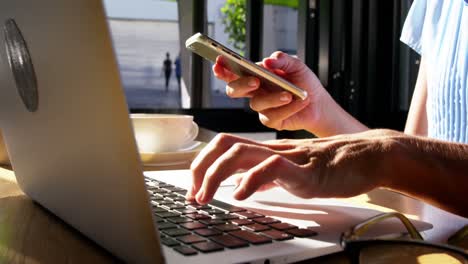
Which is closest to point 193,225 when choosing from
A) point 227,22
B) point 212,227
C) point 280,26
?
point 212,227

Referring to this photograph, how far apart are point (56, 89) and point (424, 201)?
45 centimetres

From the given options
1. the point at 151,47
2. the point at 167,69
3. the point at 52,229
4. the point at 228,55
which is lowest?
the point at 167,69

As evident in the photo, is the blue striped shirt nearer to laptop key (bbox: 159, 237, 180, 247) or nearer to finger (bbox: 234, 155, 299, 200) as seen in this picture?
finger (bbox: 234, 155, 299, 200)

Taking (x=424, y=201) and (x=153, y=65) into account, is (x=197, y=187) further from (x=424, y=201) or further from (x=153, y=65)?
(x=153, y=65)

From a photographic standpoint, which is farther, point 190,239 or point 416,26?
point 416,26

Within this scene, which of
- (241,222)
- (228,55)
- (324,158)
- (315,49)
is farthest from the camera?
(315,49)

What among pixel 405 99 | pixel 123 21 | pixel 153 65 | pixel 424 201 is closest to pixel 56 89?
pixel 424 201

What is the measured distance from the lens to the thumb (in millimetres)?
966

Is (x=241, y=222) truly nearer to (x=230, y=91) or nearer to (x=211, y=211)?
(x=211, y=211)

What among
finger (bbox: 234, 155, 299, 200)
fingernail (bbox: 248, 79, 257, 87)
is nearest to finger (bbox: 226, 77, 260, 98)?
fingernail (bbox: 248, 79, 257, 87)

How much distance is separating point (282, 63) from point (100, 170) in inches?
27.5

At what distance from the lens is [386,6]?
2420 millimetres

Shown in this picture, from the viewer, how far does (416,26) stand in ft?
4.39

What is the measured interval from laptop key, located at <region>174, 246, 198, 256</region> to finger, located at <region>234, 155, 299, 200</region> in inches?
4.2
